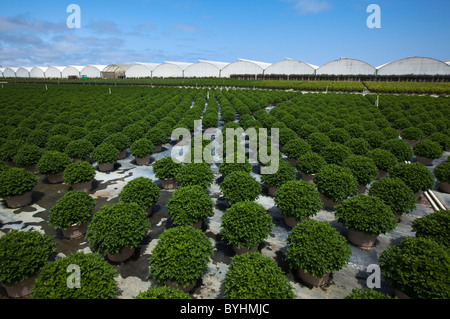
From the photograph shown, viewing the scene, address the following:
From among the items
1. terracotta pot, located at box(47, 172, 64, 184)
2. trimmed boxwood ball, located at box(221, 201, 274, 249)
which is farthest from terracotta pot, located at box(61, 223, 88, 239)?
terracotta pot, located at box(47, 172, 64, 184)

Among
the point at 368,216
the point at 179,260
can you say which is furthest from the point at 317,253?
the point at 179,260

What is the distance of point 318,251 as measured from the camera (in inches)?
238

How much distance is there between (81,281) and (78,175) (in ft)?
22.9

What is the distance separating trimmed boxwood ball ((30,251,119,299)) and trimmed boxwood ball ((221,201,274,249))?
3.28 metres

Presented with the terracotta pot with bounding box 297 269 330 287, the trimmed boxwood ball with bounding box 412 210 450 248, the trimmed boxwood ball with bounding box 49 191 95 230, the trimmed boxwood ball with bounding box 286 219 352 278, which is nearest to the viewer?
the trimmed boxwood ball with bounding box 286 219 352 278

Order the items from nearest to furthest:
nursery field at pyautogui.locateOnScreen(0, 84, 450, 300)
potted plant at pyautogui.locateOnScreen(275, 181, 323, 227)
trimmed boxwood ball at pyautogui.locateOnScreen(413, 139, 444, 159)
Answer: nursery field at pyautogui.locateOnScreen(0, 84, 450, 300)
potted plant at pyautogui.locateOnScreen(275, 181, 323, 227)
trimmed boxwood ball at pyautogui.locateOnScreen(413, 139, 444, 159)

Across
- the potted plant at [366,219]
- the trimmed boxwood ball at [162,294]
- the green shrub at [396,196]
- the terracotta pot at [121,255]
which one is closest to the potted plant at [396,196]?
the green shrub at [396,196]

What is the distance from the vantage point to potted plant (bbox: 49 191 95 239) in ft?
25.2

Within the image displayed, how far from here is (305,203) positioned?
8227 mm

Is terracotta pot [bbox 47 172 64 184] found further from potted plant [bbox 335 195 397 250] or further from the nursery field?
potted plant [bbox 335 195 397 250]

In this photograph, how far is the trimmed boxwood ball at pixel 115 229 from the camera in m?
6.59

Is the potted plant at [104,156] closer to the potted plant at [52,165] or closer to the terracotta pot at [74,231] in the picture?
the potted plant at [52,165]

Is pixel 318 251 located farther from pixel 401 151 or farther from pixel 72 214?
pixel 401 151
